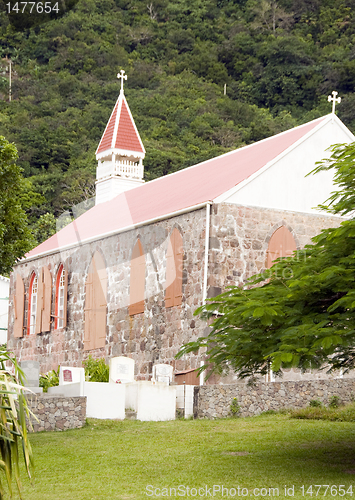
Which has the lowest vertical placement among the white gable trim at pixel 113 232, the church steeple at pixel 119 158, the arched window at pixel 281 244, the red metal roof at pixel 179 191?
the arched window at pixel 281 244

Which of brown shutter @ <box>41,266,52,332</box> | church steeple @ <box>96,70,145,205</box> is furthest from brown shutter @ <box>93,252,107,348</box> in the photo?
church steeple @ <box>96,70,145,205</box>

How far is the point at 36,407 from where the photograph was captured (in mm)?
20250

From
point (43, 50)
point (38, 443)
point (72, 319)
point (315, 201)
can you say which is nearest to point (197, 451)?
point (38, 443)

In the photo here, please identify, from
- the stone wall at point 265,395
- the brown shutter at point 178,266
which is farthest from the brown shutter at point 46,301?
the stone wall at point 265,395

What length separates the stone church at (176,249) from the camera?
80.9 feet

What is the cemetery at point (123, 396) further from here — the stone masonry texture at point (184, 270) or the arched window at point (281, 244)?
the arched window at point (281, 244)

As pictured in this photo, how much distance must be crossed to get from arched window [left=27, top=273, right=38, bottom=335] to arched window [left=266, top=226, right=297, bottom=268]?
1134 centimetres

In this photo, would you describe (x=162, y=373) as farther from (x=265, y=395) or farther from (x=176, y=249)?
(x=176, y=249)

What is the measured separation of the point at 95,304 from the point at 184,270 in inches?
204

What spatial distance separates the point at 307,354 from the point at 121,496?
367cm

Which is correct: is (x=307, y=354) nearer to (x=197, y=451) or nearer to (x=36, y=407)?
(x=197, y=451)

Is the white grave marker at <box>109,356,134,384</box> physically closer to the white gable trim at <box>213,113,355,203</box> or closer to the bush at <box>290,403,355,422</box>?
the bush at <box>290,403,355,422</box>

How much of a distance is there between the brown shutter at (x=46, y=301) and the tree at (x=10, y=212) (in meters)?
8.17

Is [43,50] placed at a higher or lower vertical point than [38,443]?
higher
